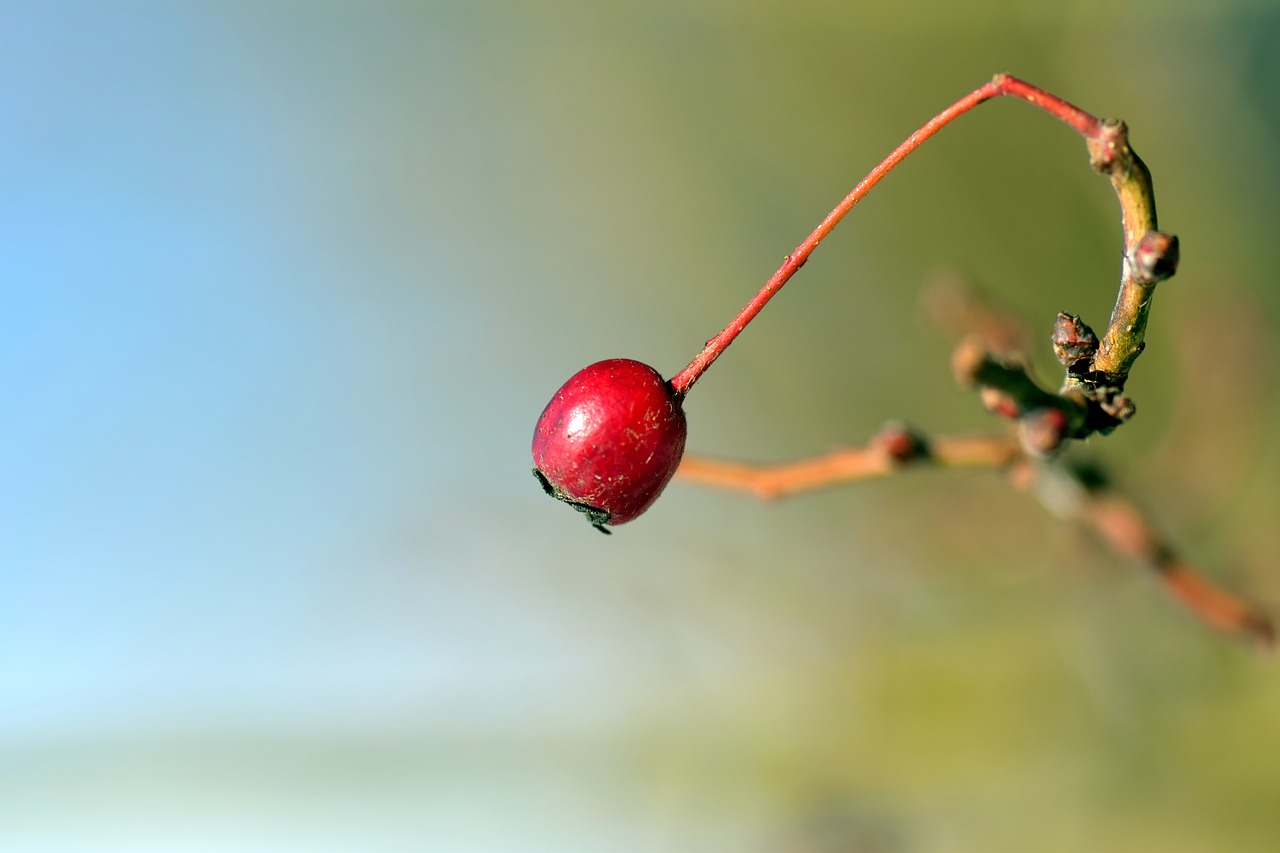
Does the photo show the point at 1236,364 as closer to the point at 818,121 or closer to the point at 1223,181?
the point at 1223,181

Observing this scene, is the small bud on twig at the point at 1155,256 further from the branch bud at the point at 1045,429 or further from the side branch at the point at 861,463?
the side branch at the point at 861,463

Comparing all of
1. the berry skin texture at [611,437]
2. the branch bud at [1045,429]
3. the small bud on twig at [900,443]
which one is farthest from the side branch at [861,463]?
the berry skin texture at [611,437]

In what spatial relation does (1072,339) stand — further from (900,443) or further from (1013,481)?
(1013,481)

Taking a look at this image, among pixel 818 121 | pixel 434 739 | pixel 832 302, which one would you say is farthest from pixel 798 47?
pixel 434 739

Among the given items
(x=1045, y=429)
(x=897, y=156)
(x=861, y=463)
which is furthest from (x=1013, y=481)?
(x=897, y=156)

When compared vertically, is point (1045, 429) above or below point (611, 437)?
above

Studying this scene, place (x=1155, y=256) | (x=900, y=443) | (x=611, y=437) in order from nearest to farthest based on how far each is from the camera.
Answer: (x=1155, y=256), (x=611, y=437), (x=900, y=443)
